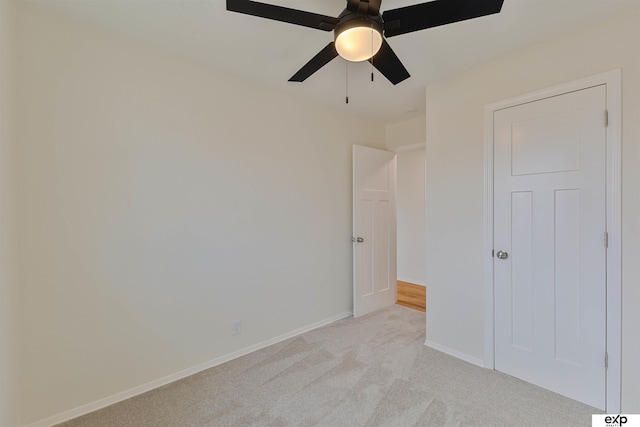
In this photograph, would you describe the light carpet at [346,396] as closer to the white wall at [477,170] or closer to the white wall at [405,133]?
the white wall at [477,170]

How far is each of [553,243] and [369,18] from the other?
1.96 metres

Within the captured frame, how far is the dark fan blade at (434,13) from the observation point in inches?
46.0

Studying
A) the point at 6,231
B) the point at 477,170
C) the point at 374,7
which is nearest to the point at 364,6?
the point at 374,7

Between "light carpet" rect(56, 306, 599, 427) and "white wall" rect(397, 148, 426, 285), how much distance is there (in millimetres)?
2531

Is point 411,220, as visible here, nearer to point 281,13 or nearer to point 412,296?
point 412,296

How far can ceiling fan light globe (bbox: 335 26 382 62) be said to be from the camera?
52.6 inches

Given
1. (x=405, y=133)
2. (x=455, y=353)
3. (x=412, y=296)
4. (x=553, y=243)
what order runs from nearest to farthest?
(x=553, y=243), (x=455, y=353), (x=405, y=133), (x=412, y=296)

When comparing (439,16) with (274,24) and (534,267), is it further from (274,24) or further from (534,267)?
(534,267)

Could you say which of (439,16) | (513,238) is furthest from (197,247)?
(513,238)

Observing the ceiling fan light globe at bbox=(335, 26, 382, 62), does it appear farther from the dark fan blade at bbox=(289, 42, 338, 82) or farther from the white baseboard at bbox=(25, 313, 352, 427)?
the white baseboard at bbox=(25, 313, 352, 427)

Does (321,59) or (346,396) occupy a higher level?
(321,59)

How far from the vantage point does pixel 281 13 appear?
4.16ft

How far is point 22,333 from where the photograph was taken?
1624mm

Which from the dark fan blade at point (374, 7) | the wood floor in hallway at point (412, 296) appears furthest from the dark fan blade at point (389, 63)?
the wood floor in hallway at point (412, 296)
